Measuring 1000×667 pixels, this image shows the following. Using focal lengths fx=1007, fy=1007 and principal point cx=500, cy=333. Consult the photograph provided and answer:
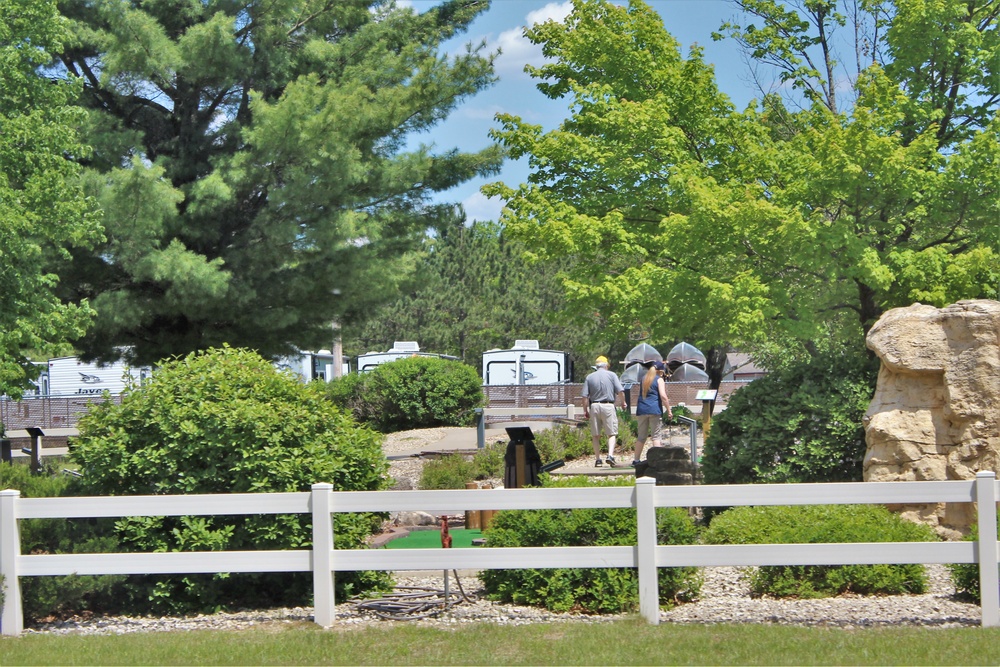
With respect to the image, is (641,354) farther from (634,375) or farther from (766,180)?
(766,180)

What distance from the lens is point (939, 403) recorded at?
8.20 m

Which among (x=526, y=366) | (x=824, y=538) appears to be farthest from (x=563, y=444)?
(x=526, y=366)

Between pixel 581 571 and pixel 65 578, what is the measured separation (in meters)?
3.34

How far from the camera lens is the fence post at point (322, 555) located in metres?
6.30

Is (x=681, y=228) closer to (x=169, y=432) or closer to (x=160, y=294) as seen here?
(x=169, y=432)

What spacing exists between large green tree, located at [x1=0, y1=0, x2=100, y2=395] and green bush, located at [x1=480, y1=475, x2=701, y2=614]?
7307 mm

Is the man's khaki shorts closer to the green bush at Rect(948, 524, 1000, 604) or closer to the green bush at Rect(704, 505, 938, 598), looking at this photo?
the green bush at Rect(704, 505, 938, 598)

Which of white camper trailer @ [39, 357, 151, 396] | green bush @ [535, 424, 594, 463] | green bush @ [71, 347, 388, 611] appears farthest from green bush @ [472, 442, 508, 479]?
white camper trailer @ [39, 357, 151, 396]

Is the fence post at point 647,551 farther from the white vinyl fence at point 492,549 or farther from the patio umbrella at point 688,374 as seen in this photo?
the patio umbrella at point 688,374

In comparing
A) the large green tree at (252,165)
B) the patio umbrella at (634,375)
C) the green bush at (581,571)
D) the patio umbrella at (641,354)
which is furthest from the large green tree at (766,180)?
the patio umbrella at (641,354)

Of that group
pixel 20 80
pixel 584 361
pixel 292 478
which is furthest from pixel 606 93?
pixel 584 361

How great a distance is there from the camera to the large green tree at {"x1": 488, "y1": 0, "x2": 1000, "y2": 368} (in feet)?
34.9

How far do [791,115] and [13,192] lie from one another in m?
10.4

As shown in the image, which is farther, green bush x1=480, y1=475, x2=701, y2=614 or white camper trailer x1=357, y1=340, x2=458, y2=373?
white camper trailer x1=357, y1=340, x2=458, y2=373
